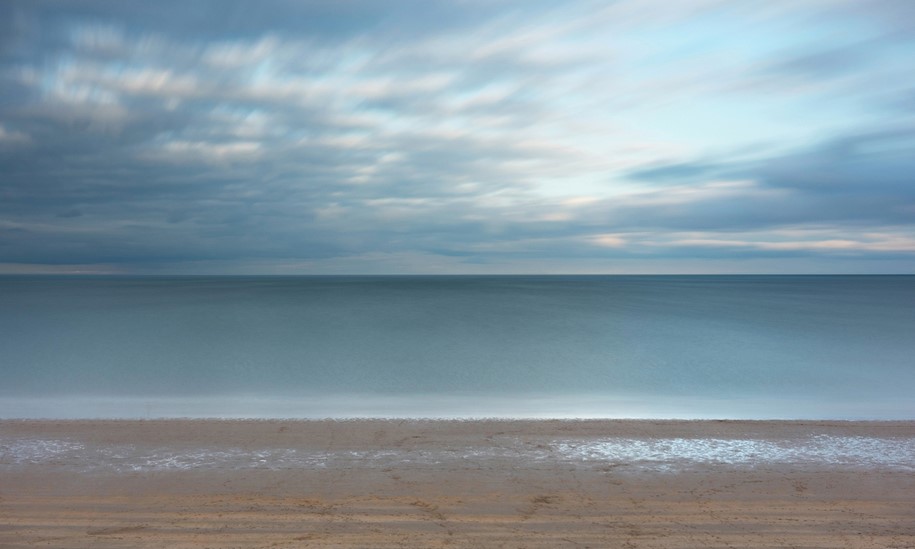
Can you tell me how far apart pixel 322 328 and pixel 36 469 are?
2559cm

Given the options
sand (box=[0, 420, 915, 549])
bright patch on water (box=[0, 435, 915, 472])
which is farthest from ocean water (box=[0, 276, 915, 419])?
bright patch on water (box=[0, 435, 915, 472])

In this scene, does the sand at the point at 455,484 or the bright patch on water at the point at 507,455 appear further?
the bright patch on water at the point at 507,455

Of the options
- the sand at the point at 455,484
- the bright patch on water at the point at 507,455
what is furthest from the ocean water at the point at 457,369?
the bright patch on water at the point at 507,455

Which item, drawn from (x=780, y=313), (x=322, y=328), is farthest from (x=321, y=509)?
(x=780, y=313)

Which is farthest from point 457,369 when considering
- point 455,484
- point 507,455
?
point 455,484

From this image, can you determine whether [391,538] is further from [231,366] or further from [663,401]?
[231,366]

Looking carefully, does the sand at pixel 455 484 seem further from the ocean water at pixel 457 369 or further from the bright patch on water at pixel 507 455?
the ocean water at pixel 457 369

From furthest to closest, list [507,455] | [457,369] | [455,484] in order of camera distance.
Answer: [457,369]
[507,455]
[455,484]

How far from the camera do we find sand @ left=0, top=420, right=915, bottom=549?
5379 mm

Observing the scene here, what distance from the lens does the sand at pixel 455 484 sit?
17.6ft

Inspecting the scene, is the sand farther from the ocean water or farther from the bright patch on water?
the ocean water

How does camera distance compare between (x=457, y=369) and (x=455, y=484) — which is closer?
(x=455, y=484)

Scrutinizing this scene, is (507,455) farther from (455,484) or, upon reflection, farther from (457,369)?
(457,369)

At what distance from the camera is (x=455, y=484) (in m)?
6.75
